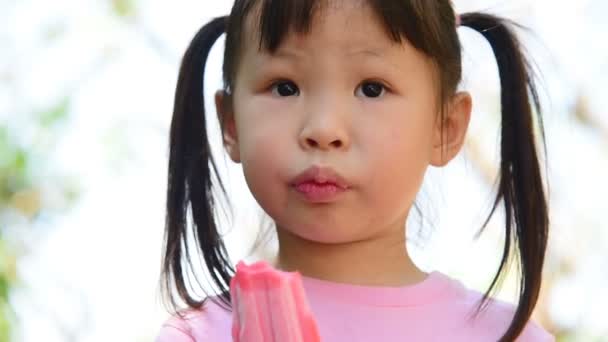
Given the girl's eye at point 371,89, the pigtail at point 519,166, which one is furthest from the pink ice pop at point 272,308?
the pigtail at point 519,166

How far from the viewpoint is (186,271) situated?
4.94 ft

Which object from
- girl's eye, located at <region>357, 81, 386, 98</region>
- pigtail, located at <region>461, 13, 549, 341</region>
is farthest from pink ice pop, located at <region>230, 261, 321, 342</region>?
pigtail, located at <region>461, 13, 549, 341</region>

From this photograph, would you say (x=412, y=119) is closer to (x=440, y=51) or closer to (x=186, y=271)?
(x=440, y=51)

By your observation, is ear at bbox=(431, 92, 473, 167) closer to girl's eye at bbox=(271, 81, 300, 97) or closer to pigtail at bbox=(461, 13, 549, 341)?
pigtail at bbox=(461, 13, 549, 341)

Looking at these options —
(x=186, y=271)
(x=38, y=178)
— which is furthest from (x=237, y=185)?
(x=38, y=178)

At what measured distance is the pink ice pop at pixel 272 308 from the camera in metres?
1.17

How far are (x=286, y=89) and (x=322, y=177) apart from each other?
12 centimetres

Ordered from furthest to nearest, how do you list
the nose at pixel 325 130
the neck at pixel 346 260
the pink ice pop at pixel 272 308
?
the neck at pixel 346 260
the nose at pixel 325 130
the pink ice pop at pixel 272 308

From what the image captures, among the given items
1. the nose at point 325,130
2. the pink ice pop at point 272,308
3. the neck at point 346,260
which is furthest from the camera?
the neck at point 346,260

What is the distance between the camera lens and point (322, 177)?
130 centimetres

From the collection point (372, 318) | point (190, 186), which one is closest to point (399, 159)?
point (372, 318)

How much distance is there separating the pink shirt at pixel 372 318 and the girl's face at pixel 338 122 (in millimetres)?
71

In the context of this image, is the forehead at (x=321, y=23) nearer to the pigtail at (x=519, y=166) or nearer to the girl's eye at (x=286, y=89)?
the girl's eye at (x=286, y=89)

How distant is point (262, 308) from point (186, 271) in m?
0.34
